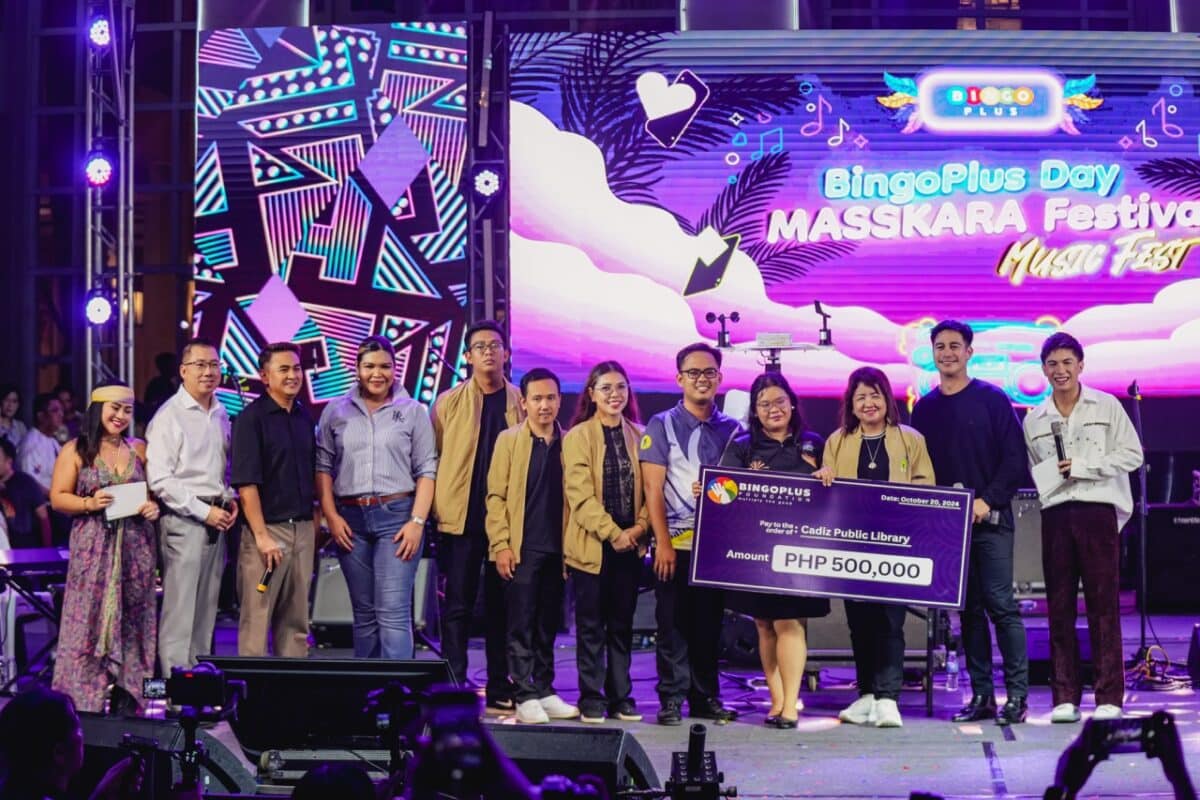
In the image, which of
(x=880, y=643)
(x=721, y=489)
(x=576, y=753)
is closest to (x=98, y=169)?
(x=721, y=489)

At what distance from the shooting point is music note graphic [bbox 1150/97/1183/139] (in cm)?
1098

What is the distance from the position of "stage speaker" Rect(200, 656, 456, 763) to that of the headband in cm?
280

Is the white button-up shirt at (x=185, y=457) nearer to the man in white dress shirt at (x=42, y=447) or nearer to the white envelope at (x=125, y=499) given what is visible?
the white envelope at (x=125, y=499)

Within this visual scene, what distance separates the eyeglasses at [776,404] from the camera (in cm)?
708

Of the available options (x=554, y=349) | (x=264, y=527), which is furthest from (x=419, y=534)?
(x=554, y=349)

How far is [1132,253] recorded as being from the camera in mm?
11062

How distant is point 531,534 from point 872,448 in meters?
1.66

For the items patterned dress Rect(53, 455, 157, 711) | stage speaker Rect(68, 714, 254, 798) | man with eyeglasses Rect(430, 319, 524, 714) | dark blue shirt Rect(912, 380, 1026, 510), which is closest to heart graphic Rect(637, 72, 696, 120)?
man with eyeglasses Rect(430, 319, 524, 714)

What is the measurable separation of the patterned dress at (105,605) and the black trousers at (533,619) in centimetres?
174

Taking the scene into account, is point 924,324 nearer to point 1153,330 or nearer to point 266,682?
point 1153,330

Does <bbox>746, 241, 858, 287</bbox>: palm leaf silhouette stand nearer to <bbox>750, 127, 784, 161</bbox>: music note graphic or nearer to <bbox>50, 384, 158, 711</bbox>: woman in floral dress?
<bbox>750, 127, 784, 161</bbox>: music note graphic

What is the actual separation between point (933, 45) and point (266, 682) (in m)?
7.73

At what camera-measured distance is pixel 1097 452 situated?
7.12 meters

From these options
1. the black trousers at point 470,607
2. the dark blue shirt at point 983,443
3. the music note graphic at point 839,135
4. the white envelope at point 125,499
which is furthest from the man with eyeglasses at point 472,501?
the music note graphic at point 839,135
